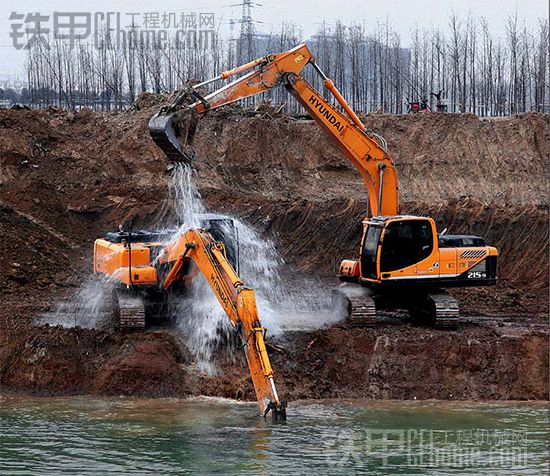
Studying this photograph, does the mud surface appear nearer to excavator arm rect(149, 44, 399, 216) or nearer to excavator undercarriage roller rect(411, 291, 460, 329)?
excavator undercarriage roller rect(411, 291, 460, 329)

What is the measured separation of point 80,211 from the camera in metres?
32.4

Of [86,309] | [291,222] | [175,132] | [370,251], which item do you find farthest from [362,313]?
[291,222]

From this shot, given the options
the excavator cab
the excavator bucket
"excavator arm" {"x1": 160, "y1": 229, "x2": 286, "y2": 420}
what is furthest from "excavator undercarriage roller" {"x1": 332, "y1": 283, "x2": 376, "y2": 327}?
the excavator bucket

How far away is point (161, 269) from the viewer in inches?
853

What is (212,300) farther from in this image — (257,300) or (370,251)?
(257,300)

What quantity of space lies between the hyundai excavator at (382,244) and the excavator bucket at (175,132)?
1.21 meters

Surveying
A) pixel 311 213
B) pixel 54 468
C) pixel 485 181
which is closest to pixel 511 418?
pixel 54 468

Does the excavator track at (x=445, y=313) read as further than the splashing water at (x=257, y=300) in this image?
Yes

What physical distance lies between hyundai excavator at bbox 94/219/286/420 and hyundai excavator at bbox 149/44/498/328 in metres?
2.79

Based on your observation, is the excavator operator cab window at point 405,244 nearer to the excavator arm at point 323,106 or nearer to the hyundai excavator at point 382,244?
the hyundai excavator at point 382,244

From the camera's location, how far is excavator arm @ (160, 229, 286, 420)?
17344 millimetres

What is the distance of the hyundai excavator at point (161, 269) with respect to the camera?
18.8 meters

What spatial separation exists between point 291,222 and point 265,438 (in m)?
14.9

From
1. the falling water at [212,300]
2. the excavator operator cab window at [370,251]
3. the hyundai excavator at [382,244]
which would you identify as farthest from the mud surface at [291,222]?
the excavator operator cab window at [370,251]
